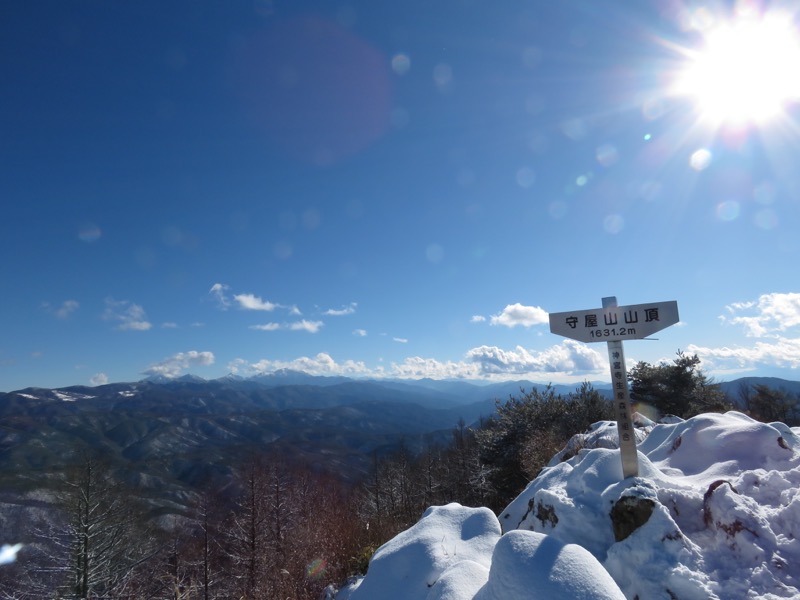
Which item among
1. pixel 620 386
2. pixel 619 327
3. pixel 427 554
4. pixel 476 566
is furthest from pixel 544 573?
pixel 619 327

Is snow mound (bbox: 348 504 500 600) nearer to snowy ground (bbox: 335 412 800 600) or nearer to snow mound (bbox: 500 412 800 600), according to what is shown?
snowy ground (bbox: 335 412 800 600)

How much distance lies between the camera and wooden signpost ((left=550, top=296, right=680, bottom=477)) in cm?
→ 701

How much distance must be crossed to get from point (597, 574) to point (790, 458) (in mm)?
5321

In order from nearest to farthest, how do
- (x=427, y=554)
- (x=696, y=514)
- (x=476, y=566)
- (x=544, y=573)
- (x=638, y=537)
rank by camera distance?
1. (x=544, y=573)
2. (x=476, y=566)
3. (x=638, y=537)
4. (x=696, y=514)
5. (x=427, y=554)

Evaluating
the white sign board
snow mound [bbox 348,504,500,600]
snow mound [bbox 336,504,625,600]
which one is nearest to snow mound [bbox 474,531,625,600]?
snow mound [bbox 336,504,625,600]

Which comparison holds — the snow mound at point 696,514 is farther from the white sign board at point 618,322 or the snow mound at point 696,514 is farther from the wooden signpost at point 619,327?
the white sign board at point 618,322

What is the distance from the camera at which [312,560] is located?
897cm

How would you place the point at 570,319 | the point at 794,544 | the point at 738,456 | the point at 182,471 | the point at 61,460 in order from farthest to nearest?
1. the point at 61,460
2. the point at 182,471
3. the point at 570,319
4. the point at 738,456
5. the point at 794,544

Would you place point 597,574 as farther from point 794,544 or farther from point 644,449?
point 644,449

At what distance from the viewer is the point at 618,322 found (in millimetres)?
7227

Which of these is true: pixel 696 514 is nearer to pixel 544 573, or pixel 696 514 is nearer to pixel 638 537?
pixel 638 537

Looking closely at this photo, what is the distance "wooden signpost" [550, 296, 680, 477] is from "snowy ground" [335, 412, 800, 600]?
1006mm

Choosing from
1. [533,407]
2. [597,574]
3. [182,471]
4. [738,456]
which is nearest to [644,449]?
[738,456]

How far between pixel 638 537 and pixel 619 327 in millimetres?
3445
